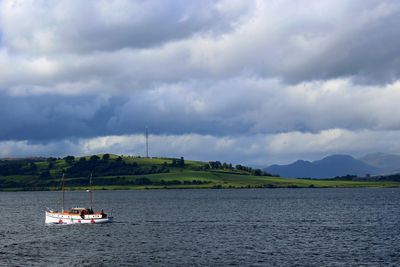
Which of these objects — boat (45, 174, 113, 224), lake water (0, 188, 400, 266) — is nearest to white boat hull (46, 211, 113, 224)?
boat (45, 174, 113, 224)

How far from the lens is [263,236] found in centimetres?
13975

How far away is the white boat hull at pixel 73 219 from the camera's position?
179 m

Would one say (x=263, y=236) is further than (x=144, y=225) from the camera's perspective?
No

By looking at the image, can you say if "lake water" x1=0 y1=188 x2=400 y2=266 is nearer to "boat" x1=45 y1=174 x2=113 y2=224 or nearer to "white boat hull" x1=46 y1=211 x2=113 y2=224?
"white boat hull" x1=46 y1=211 x2=113 y2=224

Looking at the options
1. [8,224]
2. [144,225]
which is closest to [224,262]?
[144,225]

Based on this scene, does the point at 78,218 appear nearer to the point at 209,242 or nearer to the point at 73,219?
the point at 73,219

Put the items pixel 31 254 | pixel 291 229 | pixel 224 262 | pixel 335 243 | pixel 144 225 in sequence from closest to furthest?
pixel 224 262 < pixel 31 254 < pixel 335 243 < pixel 291 229 < pixel 144 225

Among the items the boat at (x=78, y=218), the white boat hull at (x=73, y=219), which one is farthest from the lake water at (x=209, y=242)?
the boat at (x=78, y=218)

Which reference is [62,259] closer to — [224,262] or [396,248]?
[224,262]

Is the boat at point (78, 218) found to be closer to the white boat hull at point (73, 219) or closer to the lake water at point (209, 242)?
the white boat hull at point (73, 219)

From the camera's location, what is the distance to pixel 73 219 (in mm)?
181250

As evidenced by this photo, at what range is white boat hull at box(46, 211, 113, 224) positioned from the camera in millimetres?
179413

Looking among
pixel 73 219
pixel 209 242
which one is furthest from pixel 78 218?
pixel 209 242

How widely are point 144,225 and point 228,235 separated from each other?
37761 millimetres
